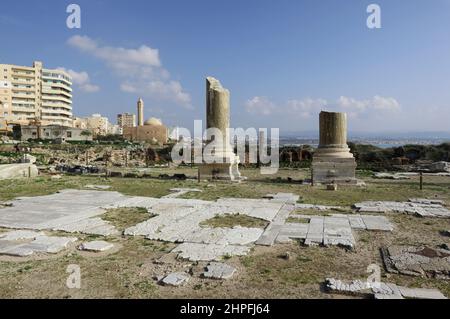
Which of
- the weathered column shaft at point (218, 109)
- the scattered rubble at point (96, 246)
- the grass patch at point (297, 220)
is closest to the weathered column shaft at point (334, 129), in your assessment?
the weathered column shaft at point (218, 109)

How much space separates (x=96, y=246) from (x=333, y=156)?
11.4 m

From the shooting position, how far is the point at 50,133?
56.1 m

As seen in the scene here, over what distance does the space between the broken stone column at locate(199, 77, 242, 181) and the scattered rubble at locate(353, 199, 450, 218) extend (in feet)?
22.4

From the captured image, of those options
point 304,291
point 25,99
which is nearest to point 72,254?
point 304,291

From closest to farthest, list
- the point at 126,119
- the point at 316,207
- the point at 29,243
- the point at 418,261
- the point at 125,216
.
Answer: the point at 418,261 < the point at 29,243 < the point at 125,216 < the point at 316,207 < the point at 126,119

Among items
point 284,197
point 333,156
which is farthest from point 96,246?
point 333,156

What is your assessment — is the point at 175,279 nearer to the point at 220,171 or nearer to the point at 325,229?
the point at 325,229

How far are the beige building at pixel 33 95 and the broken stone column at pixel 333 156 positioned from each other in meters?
63.3

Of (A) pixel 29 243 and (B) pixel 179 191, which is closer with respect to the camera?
(A) pixel 29 243

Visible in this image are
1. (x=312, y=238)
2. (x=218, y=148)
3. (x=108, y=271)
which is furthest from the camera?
(x=218, y=148)
